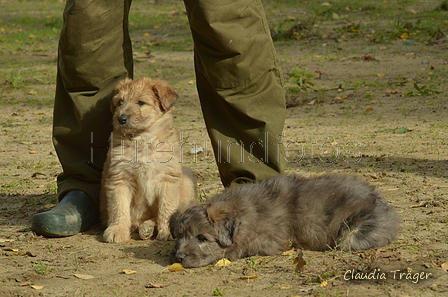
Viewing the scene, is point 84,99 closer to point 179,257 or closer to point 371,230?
point 179,257

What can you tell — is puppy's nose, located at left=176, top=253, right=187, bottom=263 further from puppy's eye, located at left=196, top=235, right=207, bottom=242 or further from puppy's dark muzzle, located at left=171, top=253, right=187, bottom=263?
puppy's eye, located at left=196, top=235, right=207, bottom=242

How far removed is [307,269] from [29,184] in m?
3.17

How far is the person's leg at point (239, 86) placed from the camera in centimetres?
409

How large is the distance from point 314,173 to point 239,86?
150 centimetres

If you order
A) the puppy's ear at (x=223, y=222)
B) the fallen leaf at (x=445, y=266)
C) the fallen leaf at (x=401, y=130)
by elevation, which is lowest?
the fallen leaf at (x=445, y=266)

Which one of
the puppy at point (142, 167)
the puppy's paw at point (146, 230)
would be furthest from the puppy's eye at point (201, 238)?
the puppy's paw at point (146, 230)

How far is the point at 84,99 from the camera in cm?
447

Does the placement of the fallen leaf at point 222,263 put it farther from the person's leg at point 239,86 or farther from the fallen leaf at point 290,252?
the person's leg at point 239,86

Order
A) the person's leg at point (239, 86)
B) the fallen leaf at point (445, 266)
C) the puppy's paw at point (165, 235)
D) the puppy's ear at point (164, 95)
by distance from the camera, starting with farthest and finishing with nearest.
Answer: the puppy's ear at point (164, 95) < the puppy's paw at point (165, 235) < the person's leg at point (239, 86) < the fallen leaf at point (445, 266)

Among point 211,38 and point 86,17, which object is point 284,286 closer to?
point 211,38

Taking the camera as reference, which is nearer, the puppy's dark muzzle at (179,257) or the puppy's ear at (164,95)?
the puppy's dark muzzle at (179,257)

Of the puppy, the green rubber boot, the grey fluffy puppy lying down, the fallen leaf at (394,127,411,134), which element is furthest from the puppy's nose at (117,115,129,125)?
the fallen leaf at (394,127,411,134)

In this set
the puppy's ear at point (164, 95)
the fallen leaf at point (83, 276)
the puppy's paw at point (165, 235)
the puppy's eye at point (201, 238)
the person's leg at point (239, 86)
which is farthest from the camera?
the puppy's ear at point (164, 95)

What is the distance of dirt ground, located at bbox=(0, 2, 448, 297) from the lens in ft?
10.8
